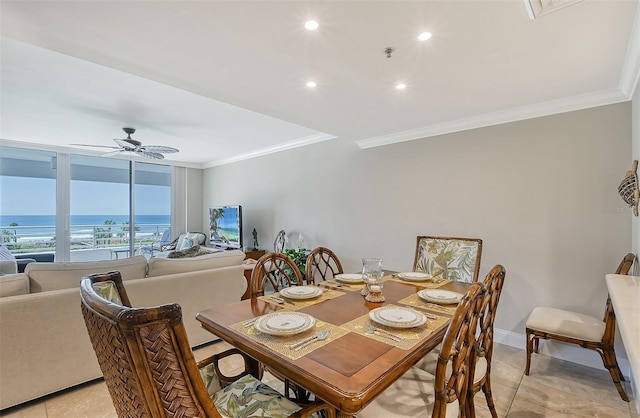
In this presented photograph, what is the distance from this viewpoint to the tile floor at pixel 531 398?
1.89 metres

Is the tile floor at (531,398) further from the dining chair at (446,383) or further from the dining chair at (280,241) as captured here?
the dining chair at (280,241)

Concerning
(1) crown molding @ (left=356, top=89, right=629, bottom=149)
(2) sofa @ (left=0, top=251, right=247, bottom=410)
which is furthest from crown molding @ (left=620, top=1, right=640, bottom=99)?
(2) sofa @ (left=0, top=251, right=247, bottom=410)

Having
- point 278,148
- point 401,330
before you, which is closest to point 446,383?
point 401,330

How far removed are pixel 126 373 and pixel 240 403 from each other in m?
0.69

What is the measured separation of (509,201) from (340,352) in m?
2.61

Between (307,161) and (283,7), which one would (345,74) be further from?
(307,161)

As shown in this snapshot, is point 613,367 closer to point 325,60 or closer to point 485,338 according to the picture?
point 485,338

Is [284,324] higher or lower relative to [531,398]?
higher

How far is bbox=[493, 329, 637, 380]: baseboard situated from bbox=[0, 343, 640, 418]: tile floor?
7cm

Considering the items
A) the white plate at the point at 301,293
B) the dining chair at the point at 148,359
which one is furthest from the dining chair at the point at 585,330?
the dining chair at the point at 148,359

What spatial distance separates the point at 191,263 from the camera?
9.08 ft

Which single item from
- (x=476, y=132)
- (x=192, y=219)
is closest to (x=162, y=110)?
(x=476, y=132)

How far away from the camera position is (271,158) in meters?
5.34

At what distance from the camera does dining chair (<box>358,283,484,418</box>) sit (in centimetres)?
103
